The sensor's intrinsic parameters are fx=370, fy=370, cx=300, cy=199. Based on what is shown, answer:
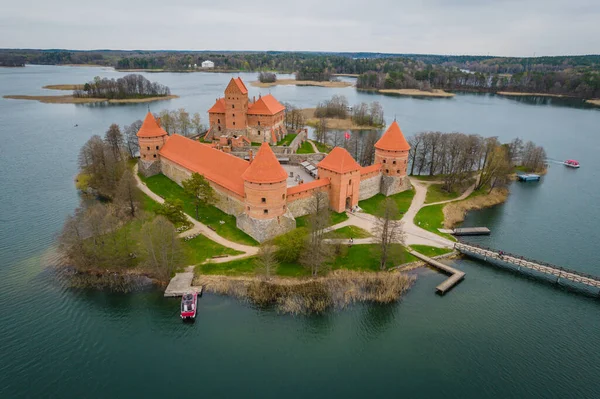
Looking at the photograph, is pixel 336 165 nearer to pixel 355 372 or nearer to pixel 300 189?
pixel 300 189

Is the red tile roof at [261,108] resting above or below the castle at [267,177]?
above

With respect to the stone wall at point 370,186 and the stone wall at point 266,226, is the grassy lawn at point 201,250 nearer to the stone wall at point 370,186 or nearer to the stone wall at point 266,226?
the stone wall at point 266,226

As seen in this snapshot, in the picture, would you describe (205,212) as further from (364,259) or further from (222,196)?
(364,259)

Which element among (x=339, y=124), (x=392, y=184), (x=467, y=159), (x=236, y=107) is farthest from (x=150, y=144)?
(x=339, y=124)

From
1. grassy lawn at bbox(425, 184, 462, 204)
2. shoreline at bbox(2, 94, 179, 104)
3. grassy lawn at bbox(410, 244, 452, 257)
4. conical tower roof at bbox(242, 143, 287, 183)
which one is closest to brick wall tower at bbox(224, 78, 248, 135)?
conical tower roof at bbox(242, 143, 287, 183)

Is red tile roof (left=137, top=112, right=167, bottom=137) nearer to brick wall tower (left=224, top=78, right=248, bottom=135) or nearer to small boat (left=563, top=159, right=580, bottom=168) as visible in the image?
brick wall tower (left=224, top=78, right=248, bottom=135)

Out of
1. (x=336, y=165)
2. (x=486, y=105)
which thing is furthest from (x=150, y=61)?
(x=336, y=165)

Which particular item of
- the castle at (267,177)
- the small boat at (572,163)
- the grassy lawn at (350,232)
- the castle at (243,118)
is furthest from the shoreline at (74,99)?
the small boat at (572,163)
